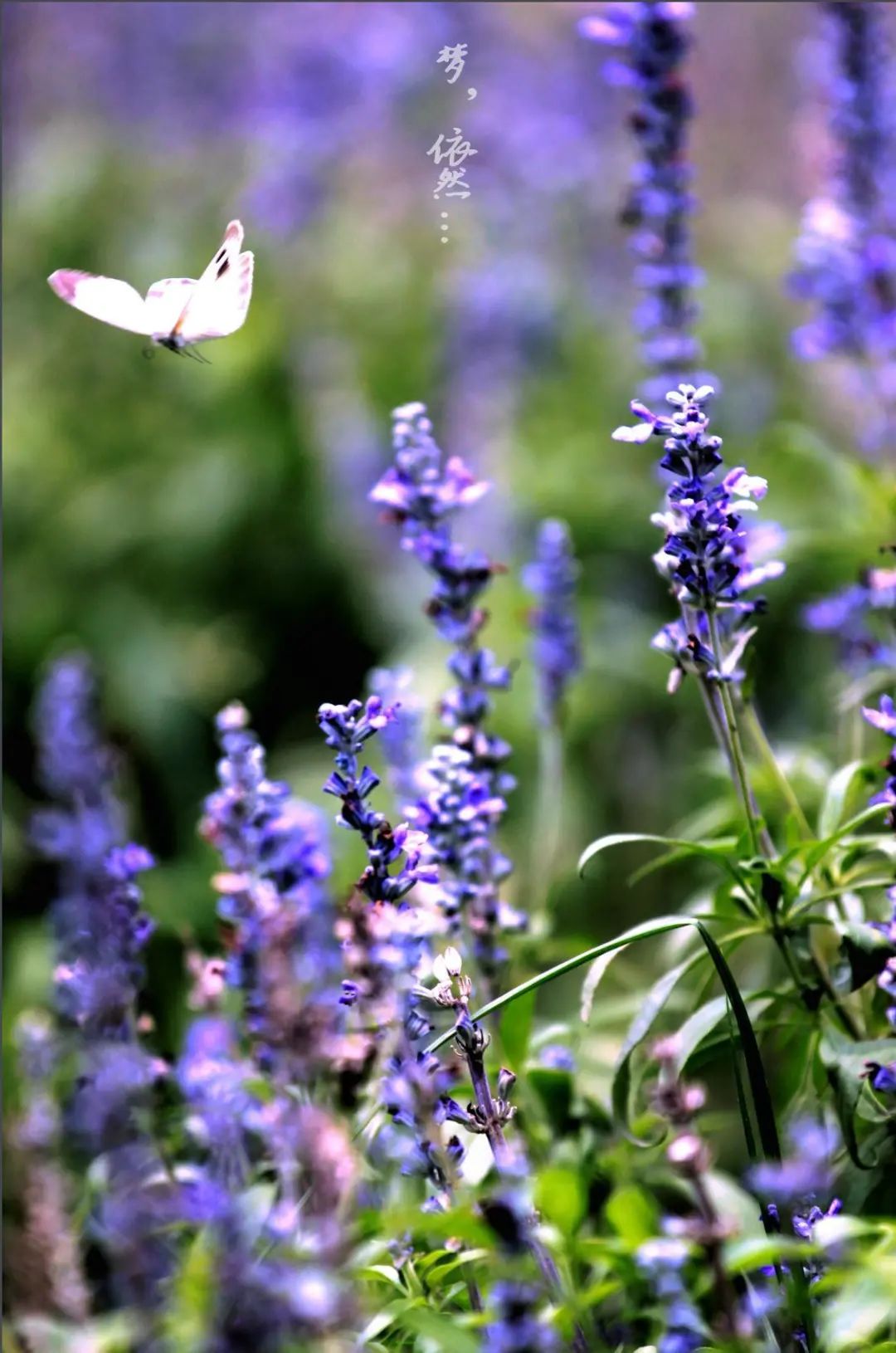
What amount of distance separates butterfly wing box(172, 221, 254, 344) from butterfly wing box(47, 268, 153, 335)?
0.13 feet

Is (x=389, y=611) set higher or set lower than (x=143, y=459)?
lower

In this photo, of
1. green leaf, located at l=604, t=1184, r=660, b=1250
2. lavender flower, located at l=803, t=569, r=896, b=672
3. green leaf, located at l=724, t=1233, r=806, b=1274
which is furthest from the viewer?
lavender flower, located at l=803, t=569, r=896, b=672

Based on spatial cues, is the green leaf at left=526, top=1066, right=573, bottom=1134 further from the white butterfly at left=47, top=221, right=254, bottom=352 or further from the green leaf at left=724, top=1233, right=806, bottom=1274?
the white butterfly at left=47, top=221, right=254, bottom=352

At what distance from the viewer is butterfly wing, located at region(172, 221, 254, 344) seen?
140 centimetres

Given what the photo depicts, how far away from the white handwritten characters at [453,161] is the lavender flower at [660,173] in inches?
13.5

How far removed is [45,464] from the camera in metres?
5.08

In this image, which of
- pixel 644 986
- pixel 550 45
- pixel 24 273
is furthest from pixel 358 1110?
pixel 550 45

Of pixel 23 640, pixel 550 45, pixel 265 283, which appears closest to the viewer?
pixel 23 640

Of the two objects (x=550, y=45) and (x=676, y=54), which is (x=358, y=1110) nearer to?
(x=676, y=54)

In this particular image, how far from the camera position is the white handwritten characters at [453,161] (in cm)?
174

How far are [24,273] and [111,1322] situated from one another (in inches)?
215

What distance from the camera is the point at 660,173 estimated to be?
2.16m

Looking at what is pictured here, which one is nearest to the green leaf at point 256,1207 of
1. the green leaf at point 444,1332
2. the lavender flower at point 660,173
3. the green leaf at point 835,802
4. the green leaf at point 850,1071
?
the green leaf at point 444,1332

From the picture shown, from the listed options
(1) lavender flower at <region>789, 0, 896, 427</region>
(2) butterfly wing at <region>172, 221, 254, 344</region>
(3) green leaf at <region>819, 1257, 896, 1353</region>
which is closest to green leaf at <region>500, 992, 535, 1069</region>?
(3) green leaf at <region>819, 1257, 896, 1353</region>
